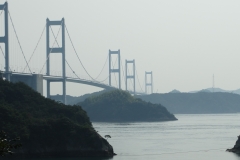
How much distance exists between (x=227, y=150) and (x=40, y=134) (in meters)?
8.80

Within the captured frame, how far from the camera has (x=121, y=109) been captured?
7938 centimetres

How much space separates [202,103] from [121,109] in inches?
1649

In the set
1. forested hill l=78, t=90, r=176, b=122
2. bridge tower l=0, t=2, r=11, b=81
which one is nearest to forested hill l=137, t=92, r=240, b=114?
forested hill l=78, t=90, r=176, b=122

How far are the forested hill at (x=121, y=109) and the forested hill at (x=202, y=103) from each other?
35.5m

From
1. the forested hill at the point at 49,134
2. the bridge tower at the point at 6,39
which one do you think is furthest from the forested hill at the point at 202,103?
the forested hill at the point at 49,134

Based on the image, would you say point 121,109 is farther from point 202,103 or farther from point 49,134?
point 49,134

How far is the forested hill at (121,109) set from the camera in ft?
258

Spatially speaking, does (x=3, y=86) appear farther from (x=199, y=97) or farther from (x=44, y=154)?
(x=199, y=97)

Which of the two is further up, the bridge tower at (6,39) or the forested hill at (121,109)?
the bridge tower at (6,39)

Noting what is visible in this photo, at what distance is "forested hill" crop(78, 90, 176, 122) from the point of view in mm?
78750

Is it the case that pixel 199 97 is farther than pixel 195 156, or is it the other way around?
pixel 199 97

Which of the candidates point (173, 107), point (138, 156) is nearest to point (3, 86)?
point (138, 156)

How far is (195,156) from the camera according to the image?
27094 millimetres

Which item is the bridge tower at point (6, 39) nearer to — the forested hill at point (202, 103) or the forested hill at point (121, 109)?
the forested hill at point (121, 109)
